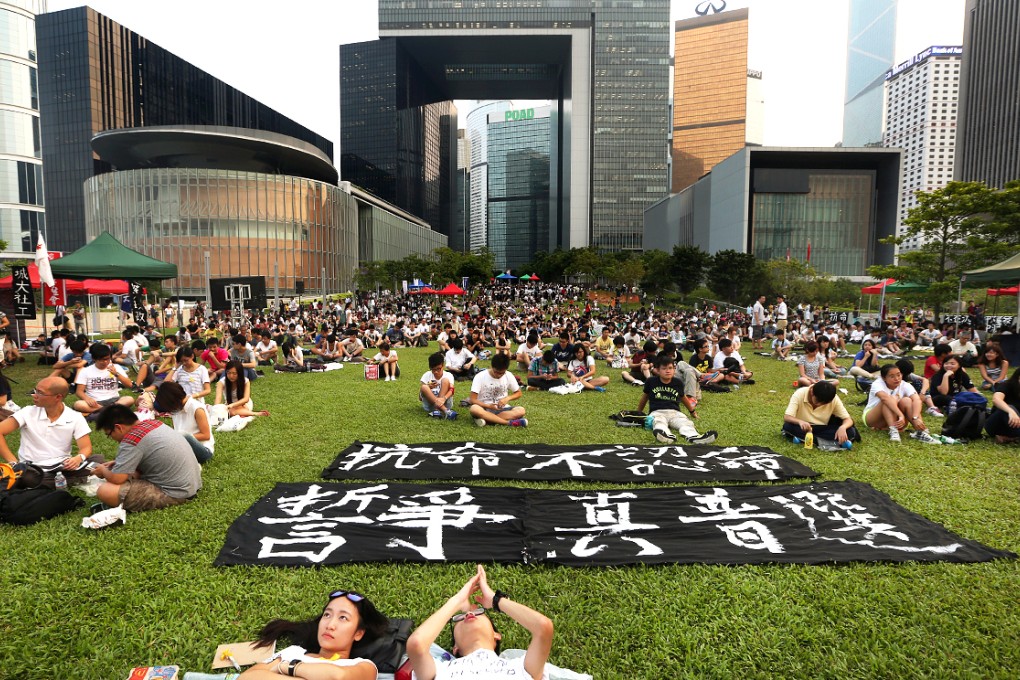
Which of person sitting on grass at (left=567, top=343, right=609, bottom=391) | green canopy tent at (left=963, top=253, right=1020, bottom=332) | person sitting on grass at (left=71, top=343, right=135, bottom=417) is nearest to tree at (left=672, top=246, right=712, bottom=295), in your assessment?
green canopy tent at (left=963, top=253, right=1020, bottom=332)

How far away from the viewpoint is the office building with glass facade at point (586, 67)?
338 ft

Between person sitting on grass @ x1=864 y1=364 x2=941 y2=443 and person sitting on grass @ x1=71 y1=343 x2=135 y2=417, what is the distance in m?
11.4

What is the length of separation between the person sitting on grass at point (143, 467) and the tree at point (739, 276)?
49.8m

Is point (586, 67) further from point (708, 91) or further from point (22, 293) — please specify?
point (22, 293)

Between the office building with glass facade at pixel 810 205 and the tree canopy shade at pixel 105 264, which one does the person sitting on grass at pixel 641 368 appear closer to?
the tree canopy shade at pixel 105 264

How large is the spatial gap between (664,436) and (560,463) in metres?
1.96

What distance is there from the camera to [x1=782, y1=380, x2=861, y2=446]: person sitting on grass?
7.28 meters

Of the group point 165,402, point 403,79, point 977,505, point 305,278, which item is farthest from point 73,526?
point 403,79

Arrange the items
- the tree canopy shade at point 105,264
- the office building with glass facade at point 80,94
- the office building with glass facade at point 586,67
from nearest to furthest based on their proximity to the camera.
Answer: the tree canopy shade at point 105,264, the office building with glass facade at point 80,94, the office building with glass facade at point 586,67

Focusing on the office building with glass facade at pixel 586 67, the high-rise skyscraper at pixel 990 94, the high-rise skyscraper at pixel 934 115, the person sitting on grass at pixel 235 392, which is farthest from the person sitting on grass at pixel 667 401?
the high-rise skyscraper at pixel 934 115

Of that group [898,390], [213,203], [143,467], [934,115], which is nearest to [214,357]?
[143,467]

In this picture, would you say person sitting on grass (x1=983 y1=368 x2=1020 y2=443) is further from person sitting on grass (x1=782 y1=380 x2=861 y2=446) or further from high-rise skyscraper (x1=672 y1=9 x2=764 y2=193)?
high-rise skyscraper (x1=672 y1=9 x2=764 y2=193)

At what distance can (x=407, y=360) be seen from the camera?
58.3 feet

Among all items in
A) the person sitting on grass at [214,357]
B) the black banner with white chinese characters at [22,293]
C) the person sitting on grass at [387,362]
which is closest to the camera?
the person sitting on grass at [214,357]
